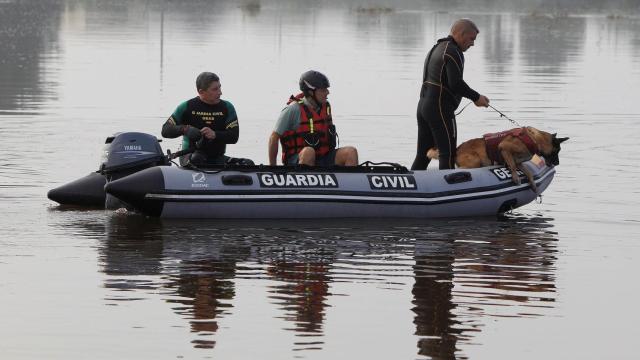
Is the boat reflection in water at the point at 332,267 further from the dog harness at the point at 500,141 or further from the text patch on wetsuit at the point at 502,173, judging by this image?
the dog harness at the point at 500,141

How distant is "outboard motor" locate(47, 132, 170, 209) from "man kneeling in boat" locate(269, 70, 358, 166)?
41.3 inches

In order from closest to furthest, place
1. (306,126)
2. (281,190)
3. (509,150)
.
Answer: (281,190)
(306,126)
(509,150)

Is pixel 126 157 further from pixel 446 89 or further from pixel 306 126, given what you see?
pixel 446 89

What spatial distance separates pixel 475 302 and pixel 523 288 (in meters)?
0.67

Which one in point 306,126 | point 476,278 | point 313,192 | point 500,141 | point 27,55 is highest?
point 27,55

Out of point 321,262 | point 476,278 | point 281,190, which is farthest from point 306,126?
point 476,278

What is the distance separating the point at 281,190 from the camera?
42.6ft

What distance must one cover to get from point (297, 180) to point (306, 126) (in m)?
0.63

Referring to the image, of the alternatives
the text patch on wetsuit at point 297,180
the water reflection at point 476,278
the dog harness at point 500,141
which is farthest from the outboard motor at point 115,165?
the dog harness at point 500,141

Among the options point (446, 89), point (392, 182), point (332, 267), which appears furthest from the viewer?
point (446, 89)

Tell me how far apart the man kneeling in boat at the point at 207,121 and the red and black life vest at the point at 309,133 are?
0.40 m

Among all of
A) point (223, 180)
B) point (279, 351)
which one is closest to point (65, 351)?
point (279, 351)

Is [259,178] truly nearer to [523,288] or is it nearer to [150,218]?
[150,218]

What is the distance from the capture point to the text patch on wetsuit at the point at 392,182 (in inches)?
523
